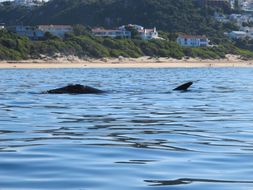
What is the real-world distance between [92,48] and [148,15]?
71.1m

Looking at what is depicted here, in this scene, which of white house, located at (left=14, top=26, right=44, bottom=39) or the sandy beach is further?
white house, located at (left=14, top=26, right=44, bottom=39)

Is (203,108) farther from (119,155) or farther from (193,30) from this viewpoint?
(193,30)

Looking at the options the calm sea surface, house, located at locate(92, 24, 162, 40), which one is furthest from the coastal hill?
the calm sea surface

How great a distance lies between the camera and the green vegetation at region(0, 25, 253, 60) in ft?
329

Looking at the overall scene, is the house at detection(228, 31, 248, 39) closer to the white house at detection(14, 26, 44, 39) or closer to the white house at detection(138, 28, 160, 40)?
the white house at detection(138, 28, 160, 40)

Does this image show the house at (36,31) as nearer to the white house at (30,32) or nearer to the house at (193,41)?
the white house at (30,32)

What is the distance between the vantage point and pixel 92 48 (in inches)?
4360

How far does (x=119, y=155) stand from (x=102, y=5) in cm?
18021

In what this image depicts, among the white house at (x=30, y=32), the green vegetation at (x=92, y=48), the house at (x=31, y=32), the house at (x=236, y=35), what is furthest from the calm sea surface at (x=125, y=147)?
the house at (x=236, y=35)

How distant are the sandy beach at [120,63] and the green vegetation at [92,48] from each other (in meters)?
1.64

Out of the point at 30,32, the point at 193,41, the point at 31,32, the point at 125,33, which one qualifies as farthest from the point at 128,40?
the point at 193,41

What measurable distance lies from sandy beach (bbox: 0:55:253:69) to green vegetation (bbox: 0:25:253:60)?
1641 millimetres

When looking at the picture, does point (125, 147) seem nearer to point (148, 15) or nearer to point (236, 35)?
point (236, 35)

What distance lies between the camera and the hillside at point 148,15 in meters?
173
